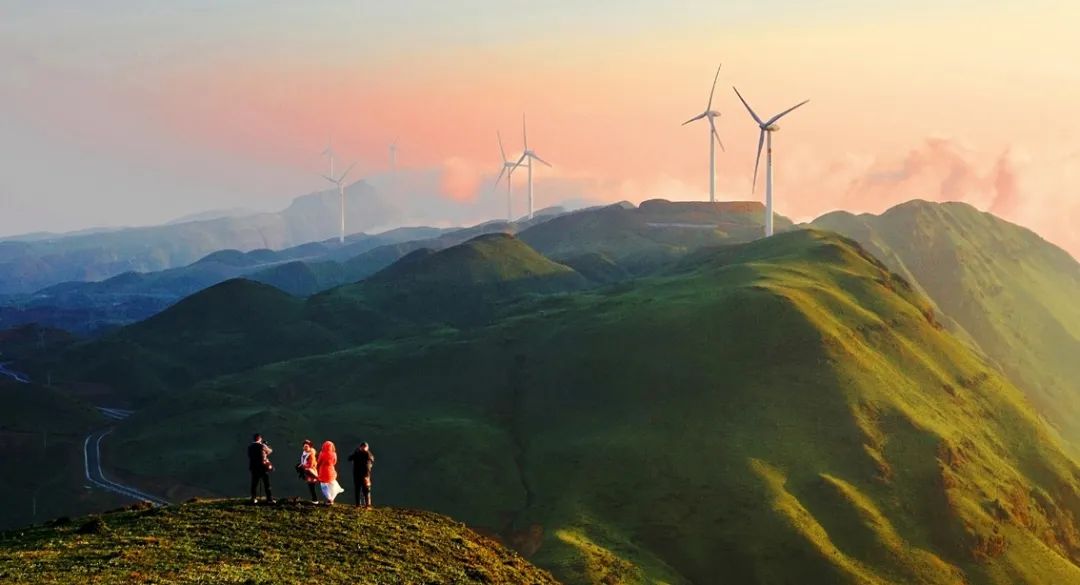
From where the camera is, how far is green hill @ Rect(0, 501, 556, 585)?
62219mm

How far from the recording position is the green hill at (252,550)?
6222cm

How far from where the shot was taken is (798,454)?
190625 mm

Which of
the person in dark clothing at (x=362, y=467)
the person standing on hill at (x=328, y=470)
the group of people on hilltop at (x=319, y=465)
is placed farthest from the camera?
the person in dark clothing at (x=362, y=467)

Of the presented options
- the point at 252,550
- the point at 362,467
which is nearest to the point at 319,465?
the point at 362,467

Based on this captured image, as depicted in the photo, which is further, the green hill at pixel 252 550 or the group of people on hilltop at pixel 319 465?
the group of people on hilltop at pixel 319 465

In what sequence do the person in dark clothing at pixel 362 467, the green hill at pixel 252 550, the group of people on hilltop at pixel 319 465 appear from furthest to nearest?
the person in dark clothing at pixel 362 467, the group of people on hilltop at pixel 319 465, the green hill at pixel 252 550

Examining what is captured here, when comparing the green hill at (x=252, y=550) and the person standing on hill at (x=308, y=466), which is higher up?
the person standing on hill at (x=308, y=466)

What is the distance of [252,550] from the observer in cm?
6712

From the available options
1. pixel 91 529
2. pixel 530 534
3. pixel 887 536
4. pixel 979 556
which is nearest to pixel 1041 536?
pixel 979 556

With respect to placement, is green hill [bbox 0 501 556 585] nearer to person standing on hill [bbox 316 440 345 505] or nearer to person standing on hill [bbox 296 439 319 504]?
person standing on hill [bbox 316 440 345 505]

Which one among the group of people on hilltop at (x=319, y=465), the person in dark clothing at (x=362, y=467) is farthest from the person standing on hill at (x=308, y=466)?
the person in dark clothing at (x=362, y=467)

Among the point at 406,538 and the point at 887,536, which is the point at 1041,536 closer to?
the point at 887,536

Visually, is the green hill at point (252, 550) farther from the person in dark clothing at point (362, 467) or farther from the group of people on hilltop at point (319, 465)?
the group of people on hilltop at point (319, 465)

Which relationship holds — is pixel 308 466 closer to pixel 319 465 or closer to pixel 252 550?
pixel 319 465
